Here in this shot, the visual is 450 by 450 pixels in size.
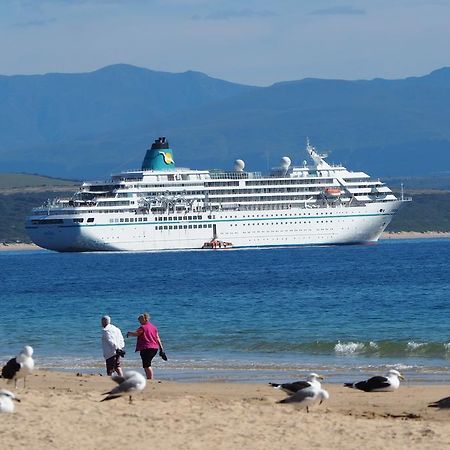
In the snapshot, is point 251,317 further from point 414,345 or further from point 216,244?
point 216,244

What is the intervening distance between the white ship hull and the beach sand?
260 ft

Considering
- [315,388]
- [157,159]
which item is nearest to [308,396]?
[315,388]

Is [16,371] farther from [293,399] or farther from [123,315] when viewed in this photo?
[123,315]

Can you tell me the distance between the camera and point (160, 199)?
98875mm

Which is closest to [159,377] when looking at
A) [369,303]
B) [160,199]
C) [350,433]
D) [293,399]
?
[293,399]

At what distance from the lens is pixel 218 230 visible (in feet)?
323

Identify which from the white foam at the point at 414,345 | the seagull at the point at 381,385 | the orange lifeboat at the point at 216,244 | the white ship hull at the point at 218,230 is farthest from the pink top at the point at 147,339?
the orange lifeboat at the point at 216,244

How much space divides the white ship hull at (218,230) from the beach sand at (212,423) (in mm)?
79266

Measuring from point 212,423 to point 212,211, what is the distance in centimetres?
8523

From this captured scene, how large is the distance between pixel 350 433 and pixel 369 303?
998 inches

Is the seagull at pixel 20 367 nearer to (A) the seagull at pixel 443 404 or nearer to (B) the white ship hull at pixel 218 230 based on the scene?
(A) the seagull at pixel 443 404

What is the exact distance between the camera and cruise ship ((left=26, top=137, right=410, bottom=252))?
315ft

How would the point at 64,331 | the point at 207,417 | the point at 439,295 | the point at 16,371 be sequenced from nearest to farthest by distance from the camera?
1. the point at 207,417
2. the point at 16,371
3. the point at 64,331
4. the point at 439,295

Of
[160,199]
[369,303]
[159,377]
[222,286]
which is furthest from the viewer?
[160,199]
